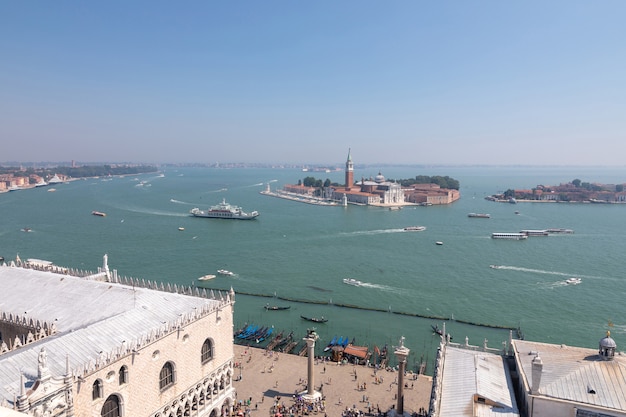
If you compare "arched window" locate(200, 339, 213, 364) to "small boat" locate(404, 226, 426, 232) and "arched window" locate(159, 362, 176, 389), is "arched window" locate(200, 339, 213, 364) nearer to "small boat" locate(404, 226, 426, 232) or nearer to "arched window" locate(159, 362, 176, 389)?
"arched window" locate(159, 362, 176, 389)

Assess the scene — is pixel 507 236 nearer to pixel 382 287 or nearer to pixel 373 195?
pixel 382 287

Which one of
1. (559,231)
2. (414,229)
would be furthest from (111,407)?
(559,231)

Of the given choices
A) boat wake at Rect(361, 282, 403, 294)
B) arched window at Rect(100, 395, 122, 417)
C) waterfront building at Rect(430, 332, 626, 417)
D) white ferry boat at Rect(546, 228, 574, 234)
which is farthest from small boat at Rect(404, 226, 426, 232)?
arched window at Rect(100, 395, 122, 417)

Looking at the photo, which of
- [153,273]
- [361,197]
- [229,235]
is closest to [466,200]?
[361,197]

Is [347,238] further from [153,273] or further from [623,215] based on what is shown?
[623,215]

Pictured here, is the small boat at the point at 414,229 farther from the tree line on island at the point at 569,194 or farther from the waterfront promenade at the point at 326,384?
the tree line on island at the point at 569,194
